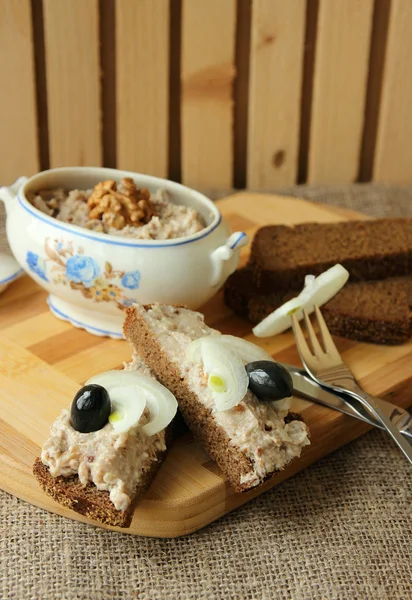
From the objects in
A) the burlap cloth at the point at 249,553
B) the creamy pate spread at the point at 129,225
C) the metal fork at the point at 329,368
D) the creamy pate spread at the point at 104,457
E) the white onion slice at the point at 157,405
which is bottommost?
the burlap cloth at the point at 249,553

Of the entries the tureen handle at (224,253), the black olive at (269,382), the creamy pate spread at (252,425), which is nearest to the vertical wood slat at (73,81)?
the tureen handle at (224,253)

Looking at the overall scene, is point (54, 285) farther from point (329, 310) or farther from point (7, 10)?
point (7, 10)

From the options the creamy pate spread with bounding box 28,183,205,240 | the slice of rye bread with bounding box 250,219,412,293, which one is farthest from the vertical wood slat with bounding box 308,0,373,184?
the creamy pate spread with bounding box 28,183,205,240

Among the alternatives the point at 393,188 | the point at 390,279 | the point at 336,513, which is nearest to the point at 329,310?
the point at 390,279

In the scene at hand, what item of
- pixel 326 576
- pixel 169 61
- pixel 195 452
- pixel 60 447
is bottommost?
pixel 326 576

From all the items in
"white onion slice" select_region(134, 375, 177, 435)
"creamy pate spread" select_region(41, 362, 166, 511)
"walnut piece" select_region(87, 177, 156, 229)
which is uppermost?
"walnut piece" select_region(87, 177, 156, 229)

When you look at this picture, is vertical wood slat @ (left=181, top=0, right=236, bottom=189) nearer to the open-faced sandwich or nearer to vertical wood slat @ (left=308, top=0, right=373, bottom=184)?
vertical wood slat @ (left=308, top=0, right=373, bottom=184)

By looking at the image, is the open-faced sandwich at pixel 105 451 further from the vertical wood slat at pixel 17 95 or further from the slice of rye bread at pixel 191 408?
the vertical wood slat at pixel 17 95
